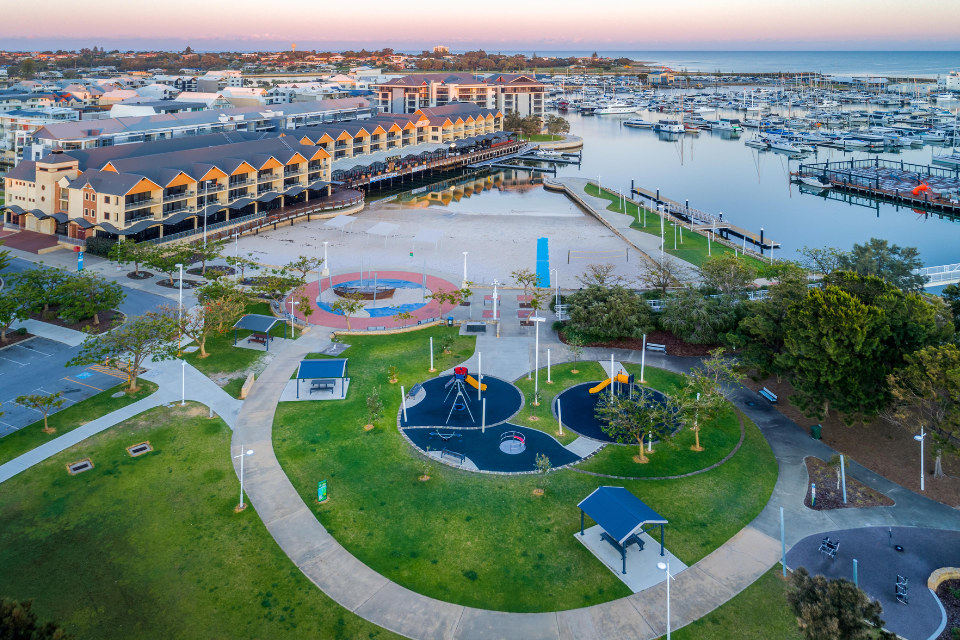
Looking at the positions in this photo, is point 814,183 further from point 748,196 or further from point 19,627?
point 19,627

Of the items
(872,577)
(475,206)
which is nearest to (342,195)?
(475,206)

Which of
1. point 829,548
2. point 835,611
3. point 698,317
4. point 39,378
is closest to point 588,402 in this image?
point 698,317

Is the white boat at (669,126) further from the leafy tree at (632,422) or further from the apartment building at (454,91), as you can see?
the leafy tree at (632,422)

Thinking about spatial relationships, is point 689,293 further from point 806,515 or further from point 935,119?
point 935,119

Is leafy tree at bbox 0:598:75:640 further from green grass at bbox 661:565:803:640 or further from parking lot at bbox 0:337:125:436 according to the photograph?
parking lot at bbox 0:337:125:436

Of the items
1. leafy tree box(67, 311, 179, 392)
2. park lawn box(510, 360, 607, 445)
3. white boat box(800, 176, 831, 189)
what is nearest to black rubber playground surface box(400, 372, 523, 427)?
park lawn box(510, 360, 607, 445)
